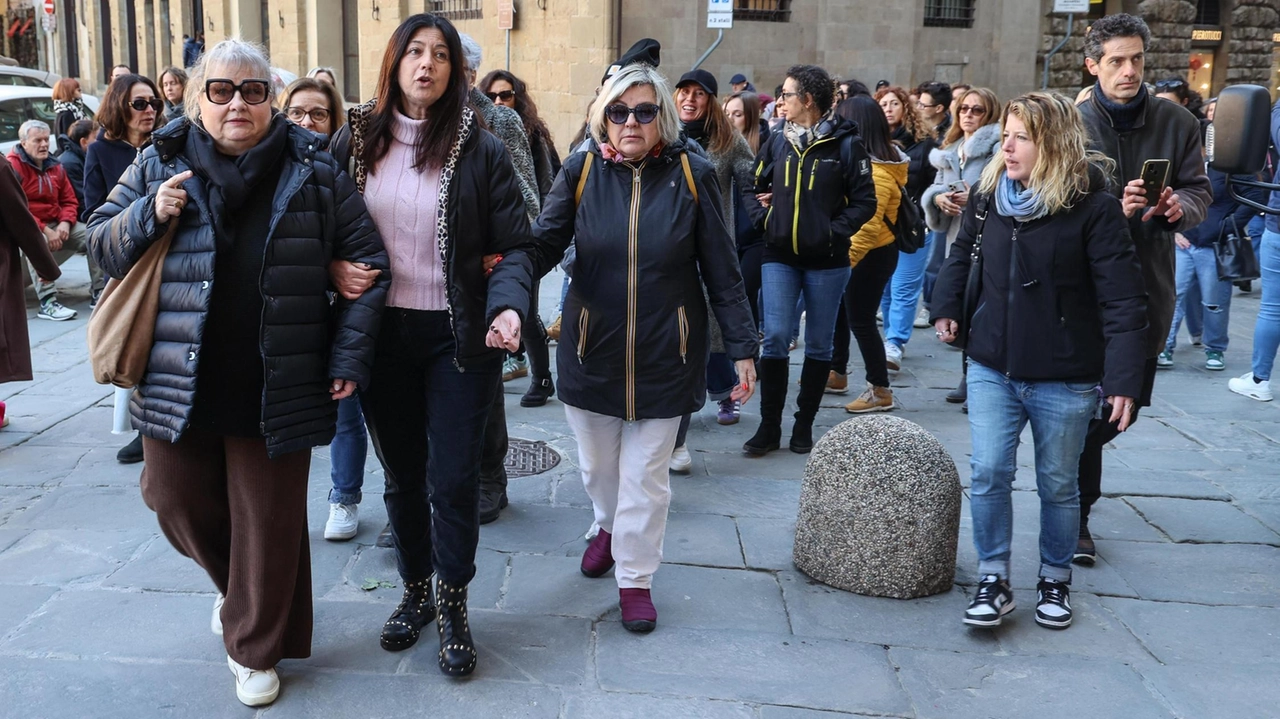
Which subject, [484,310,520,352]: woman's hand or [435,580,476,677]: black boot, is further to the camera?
[435,580,476,677]: black boot

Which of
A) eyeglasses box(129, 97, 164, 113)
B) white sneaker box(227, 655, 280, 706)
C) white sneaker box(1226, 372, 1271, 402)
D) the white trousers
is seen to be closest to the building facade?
white sneaker box(1226, 372, 1271, 402)

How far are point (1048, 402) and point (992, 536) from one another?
557 millimetres

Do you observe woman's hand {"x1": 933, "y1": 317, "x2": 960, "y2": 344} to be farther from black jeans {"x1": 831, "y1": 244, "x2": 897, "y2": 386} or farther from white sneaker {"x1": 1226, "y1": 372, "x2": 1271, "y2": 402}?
white sneaker {"x1": 1226, "y1": 372, "x2": 1271, "y2": 402}

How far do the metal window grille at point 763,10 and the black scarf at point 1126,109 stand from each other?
580 inches

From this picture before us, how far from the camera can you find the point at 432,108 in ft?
12.4

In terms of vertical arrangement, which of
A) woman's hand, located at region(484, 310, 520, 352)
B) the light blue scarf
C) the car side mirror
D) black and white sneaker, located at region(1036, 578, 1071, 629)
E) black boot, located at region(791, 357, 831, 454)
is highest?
the car side mirror

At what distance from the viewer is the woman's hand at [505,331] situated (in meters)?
3.67

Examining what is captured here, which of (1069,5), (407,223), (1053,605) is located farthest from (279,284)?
(1069,5)

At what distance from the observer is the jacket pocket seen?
423 cm

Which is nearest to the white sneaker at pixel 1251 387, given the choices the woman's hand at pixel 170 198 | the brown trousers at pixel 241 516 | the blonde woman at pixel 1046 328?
the blonde woman at pixel 1046 328

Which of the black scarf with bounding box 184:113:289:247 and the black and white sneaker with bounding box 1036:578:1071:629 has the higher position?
the black scarf with bounding box 184:113:289:247

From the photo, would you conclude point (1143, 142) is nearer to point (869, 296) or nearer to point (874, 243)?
point (874, 243)

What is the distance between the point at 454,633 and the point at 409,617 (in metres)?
0.29

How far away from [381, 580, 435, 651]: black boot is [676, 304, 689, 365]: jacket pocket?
1211mm
